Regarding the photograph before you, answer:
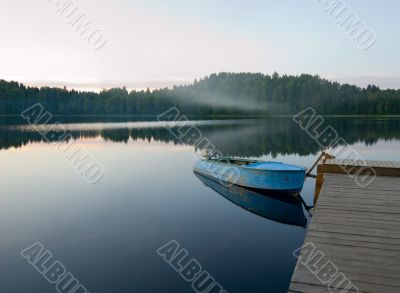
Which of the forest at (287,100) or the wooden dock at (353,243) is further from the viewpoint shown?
the forest at (287,100)

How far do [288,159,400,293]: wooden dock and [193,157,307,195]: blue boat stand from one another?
703 centimetres

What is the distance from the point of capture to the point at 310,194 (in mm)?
19547

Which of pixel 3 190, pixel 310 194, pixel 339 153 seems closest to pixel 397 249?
pixel 310 194

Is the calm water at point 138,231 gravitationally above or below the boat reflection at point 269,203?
above

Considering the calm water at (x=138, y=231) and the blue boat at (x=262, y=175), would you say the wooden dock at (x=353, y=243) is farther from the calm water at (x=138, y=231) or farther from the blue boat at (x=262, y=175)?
the blue boat at (x=262, y=175)

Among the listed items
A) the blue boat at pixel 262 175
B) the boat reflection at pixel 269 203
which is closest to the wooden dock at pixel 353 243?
the boat reflection at pixel 269 203

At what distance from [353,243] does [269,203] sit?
11.1 m

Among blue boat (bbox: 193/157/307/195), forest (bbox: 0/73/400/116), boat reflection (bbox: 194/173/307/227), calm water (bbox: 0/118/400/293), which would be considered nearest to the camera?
calm water (bbox: 0/118/400/293)

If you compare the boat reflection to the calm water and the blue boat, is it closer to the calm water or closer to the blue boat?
the calm water

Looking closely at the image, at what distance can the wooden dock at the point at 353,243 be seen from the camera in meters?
5.26

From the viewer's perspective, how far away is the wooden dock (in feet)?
17.3

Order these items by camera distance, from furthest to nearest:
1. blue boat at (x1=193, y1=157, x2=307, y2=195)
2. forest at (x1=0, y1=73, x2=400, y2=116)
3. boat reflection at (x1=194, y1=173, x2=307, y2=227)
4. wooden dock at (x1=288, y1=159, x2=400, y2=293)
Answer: forest at (x1=0, y1=73, x2=400, y2=116)
blue boat at (x1=193, y1=157, x2=307, y2=195)
boat reflection at (x1=194, y1=173, x2=307, y2=227)
wooden dock at (x1=288, y1=159, x2=400, y2=293)

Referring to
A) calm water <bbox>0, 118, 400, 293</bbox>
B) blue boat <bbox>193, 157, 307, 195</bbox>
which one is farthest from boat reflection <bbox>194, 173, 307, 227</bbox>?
blue boat <bbox>193, 157, 307, 195</bbox>

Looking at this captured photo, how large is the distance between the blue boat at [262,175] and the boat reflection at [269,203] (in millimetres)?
401
